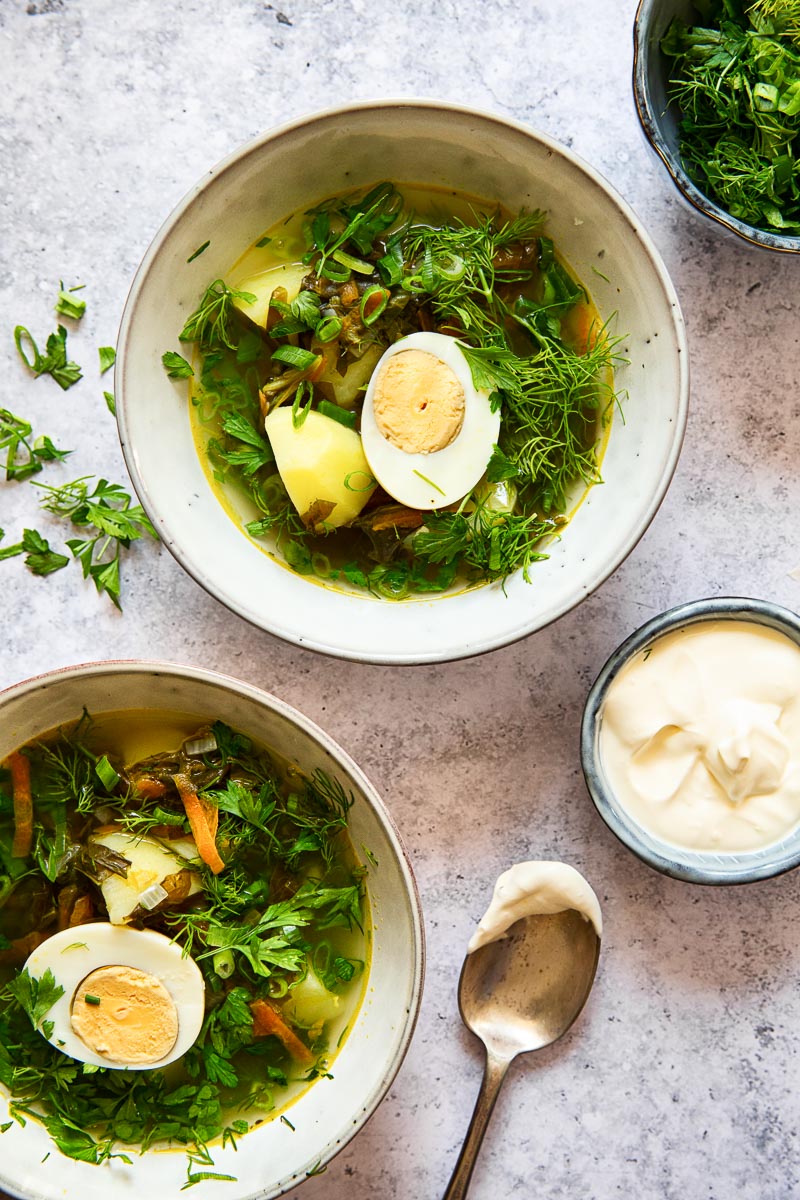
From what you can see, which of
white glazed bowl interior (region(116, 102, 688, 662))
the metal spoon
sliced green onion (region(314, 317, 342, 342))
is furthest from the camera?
the metal spoon

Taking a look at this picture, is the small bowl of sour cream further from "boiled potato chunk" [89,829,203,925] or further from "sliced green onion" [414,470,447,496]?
"boiled potato chunk" [89,829,203,925]

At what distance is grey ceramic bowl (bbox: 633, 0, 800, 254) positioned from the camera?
1.63 meters

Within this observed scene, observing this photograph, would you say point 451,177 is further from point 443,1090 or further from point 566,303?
point 443,1090

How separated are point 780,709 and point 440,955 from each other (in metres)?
0.78

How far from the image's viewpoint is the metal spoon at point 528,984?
1.82 m

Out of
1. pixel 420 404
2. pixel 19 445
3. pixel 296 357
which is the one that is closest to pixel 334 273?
pixel 296 357

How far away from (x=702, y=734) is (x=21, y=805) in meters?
1.21

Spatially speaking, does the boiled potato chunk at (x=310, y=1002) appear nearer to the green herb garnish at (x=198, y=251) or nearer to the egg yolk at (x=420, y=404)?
the egg yolk at (x=420, y=404)

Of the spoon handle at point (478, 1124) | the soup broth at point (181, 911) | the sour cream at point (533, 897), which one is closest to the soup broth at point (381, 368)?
the soup broth at point (181, 911)

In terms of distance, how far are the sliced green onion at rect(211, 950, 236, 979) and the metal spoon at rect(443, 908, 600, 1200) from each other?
17.1 inches

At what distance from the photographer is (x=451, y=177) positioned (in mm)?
1735

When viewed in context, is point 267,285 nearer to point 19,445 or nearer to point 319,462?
point 319,462

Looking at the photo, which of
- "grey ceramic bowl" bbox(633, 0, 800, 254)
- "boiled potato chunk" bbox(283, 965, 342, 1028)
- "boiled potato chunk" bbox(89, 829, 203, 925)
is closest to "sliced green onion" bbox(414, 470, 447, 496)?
"grey ceramic bowl" bbox(633, 0, 800, 254)

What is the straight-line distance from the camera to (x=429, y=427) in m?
1.72
